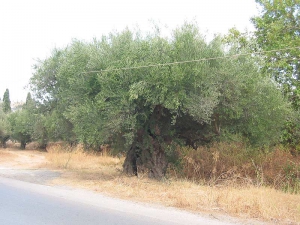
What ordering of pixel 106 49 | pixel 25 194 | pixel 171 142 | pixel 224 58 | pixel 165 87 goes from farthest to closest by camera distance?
pixel 171 142 → pixel 106 49 → pixel 224 58 → pixel 165 87 → pixel 25 194

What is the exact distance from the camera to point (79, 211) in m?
7.97

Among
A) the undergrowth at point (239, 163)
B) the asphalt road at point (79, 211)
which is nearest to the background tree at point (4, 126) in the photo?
the undergrowth at point (239, 163)

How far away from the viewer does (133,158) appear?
49.5 ft

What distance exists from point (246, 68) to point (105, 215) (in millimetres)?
7960

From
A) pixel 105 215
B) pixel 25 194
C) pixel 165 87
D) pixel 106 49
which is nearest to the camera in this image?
pixel 105 215

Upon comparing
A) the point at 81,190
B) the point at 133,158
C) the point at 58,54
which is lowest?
the point at 81,190

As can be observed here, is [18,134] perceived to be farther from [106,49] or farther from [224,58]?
[224,58]

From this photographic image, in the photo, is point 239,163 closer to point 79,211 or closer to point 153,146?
point 153,146

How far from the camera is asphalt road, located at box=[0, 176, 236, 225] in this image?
280 inches

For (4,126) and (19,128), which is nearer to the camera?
(4,126)

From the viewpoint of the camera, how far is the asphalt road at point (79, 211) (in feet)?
23.3

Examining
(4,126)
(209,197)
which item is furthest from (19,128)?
(209,197)

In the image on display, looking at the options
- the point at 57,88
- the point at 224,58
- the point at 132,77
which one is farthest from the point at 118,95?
the point at 57,88

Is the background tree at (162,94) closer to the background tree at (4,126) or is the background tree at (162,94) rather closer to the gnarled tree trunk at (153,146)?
the gnarled tree trunk at (153,146)
